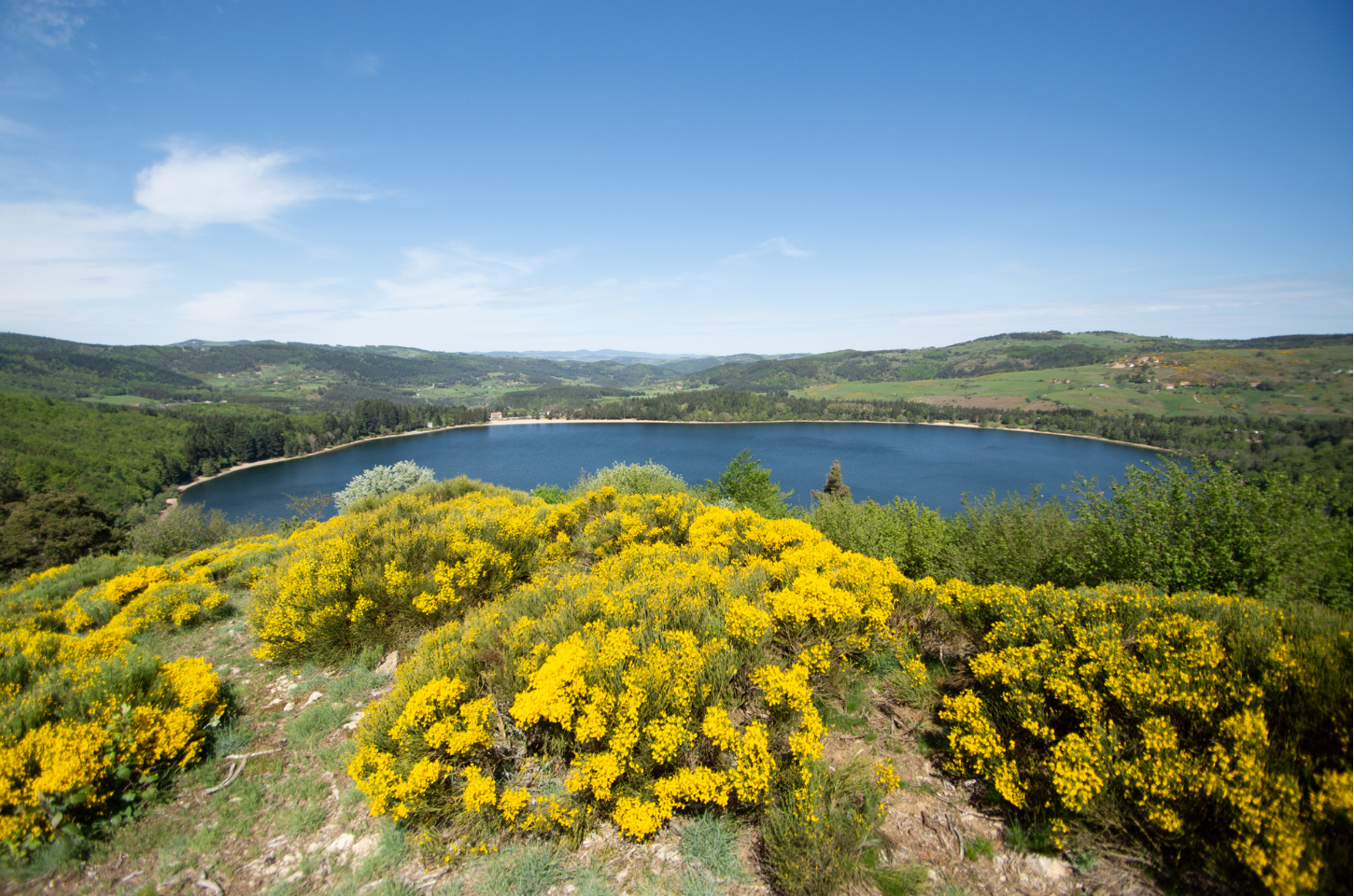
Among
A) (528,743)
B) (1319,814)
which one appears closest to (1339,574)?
(1319,814)

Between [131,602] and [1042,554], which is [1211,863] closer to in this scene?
[1042,554]

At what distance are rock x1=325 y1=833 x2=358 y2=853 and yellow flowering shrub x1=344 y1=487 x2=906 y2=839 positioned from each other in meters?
0.38

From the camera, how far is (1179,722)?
154 inches

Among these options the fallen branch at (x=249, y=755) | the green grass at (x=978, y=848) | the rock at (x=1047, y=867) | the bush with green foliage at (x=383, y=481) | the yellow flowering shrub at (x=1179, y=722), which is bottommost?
the bush with green foliage at (x=383, y=481)

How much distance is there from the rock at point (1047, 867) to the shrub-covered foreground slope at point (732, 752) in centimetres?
2

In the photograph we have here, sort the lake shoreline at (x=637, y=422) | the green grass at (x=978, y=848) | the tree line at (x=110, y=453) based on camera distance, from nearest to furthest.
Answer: the green grass at (x=978, y=848) → the tree line at (x=110, y=453) → the lake shoreline at (x=637, y=422)

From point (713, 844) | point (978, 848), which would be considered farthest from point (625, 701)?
point (978, 848)

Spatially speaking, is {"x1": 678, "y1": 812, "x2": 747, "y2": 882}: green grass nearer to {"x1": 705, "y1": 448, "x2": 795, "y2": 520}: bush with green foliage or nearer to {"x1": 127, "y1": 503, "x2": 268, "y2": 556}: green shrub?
{"x1": 705, "y1": 448, "x2": 795, "y2": 520}: bush with green foliage

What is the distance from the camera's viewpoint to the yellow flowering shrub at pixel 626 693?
427 cm

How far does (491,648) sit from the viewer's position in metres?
5.68

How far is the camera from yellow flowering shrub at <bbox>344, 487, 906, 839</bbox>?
4.27 metres

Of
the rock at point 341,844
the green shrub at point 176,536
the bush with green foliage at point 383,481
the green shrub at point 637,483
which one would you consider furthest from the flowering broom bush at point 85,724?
the green shrub at point 176,536

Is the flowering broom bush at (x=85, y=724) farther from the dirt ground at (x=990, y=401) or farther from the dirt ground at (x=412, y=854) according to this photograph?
the dirt ground at (x=990, y=401)

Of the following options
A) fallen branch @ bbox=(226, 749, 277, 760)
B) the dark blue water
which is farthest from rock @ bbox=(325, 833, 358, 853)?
the dark blue water
